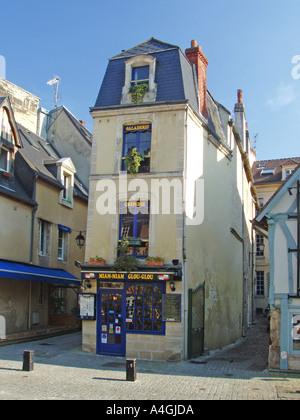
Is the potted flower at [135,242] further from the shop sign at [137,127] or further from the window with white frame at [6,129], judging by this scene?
the window with white frame at [6,129]

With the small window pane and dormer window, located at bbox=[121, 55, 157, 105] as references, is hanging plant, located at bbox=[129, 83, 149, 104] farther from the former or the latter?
the small window pane

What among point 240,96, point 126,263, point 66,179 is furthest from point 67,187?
point 240,96

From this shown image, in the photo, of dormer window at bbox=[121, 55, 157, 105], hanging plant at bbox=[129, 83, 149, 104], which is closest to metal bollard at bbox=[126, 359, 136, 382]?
hanging plant at bbox=[129, 83, 149, 104]

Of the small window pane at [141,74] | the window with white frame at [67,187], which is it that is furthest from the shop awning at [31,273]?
the small window pane at [141,74]

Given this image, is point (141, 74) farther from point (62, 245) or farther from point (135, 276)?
point (62, 245)

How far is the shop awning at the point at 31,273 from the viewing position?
16.2 meters

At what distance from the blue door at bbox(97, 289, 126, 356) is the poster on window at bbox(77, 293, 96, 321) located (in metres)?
0.20

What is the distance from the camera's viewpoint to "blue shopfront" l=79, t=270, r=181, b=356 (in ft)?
47.2

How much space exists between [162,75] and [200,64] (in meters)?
2.86

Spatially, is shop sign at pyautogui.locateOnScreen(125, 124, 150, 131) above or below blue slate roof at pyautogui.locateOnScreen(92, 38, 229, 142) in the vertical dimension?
below

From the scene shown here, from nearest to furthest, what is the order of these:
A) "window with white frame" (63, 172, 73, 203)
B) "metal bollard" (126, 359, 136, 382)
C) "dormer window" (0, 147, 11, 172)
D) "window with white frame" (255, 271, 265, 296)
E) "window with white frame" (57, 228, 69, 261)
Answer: "metal bollard" (126, 359, 136, 382) → "dormer window" (0, 147, 11, 172) → "window with white frame" (57, 228, 69, 261) → "window with white frame" (63, 172, 73, 203) → "window with white frame" (255, 271, 265, 296)

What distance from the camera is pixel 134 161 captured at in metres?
15.5

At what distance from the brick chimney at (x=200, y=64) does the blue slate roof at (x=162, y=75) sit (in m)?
0.71

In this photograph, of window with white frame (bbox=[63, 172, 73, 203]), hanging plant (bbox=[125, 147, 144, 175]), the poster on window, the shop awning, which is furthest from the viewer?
window with white frame (bbox=[63, 172, 73, 203])
